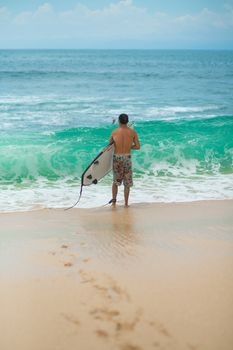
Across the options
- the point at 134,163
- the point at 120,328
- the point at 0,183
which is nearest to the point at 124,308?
the point at 120,328

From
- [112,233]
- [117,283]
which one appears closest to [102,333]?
[117,283]

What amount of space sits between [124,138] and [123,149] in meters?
0.20

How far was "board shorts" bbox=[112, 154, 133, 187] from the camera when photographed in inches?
263

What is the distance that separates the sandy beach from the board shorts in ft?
2.75

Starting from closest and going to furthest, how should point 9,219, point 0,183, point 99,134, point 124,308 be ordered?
point 124,308
point 9,219
point 0,183
point 99,134

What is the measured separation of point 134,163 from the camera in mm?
10875

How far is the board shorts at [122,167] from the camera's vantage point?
6.67 metres

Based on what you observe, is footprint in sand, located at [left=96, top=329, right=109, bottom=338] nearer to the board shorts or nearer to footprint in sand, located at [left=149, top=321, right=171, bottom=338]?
footprint in sand, located at [left=149, top=321, right=171, bottom=338]

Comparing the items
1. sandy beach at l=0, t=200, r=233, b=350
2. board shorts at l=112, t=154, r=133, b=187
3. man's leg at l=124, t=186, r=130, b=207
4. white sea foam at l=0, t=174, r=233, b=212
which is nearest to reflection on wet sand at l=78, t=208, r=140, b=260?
sandy beach at l=0, t=200, r=233, b=350

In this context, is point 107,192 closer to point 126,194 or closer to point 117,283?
point 126,194

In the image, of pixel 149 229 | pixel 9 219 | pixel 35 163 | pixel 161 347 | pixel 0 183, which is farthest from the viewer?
pixel 35 163

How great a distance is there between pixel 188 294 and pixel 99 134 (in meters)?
10.8

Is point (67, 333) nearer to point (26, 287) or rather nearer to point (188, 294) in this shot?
point (26, 287)

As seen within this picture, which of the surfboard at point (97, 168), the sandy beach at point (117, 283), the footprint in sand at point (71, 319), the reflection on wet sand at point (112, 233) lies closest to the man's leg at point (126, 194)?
the reflection on wet sand at point (112, 233)
